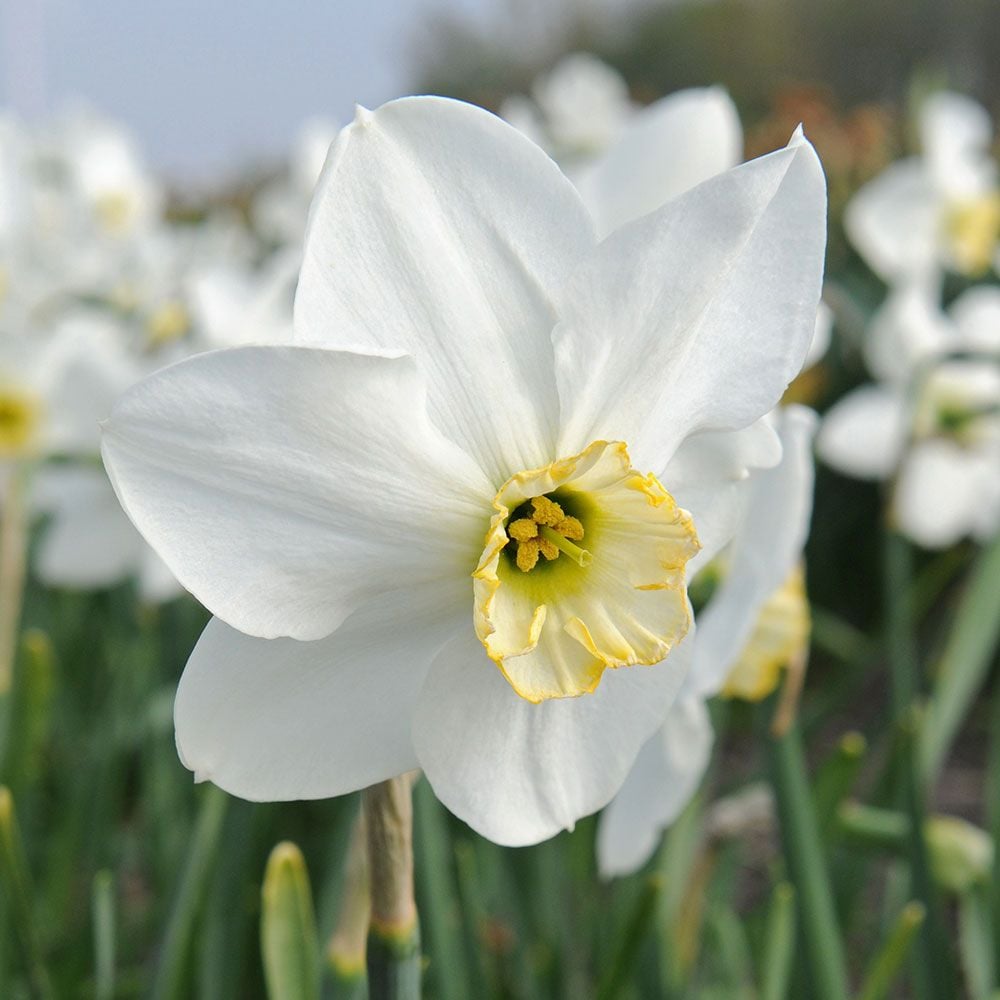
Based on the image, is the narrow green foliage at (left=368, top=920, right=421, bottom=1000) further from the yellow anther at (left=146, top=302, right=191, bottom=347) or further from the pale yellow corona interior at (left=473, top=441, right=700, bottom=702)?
the yellow anther at (left=146, top=302, right=191, bottom=347)

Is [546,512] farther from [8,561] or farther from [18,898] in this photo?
[8,561]

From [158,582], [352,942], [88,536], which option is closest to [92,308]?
[88,536]

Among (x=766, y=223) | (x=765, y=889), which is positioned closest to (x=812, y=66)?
(x=765, y=889)

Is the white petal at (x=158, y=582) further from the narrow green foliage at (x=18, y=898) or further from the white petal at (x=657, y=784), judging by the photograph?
the white petal at (x=657, y=784)

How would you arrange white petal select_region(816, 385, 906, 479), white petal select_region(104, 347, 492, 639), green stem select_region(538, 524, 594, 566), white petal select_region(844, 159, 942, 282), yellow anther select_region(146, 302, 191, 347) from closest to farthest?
white petal select_region(104, 347, 492, 639), green stem select_region(538, 524, 594, 566), white petal select_region(816, 385, 906, 479), yellow anther select_region(146, 302, 191, 347), white petal select_region(844, 159, 942, 282)

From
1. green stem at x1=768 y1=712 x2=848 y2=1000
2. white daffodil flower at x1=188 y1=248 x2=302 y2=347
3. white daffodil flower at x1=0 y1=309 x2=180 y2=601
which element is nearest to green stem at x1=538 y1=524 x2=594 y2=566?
green stem at x1=768 y1=712 x2=848 y2=1000

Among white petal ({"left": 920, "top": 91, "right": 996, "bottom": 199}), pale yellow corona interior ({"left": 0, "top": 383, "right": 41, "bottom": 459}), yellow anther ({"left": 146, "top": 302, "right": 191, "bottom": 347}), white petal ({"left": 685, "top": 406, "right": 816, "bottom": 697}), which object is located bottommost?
white petal ({"left": 920, "top": 91, "right": 996, "bottom": 199})

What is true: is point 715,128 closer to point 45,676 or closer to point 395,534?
point 395,534
